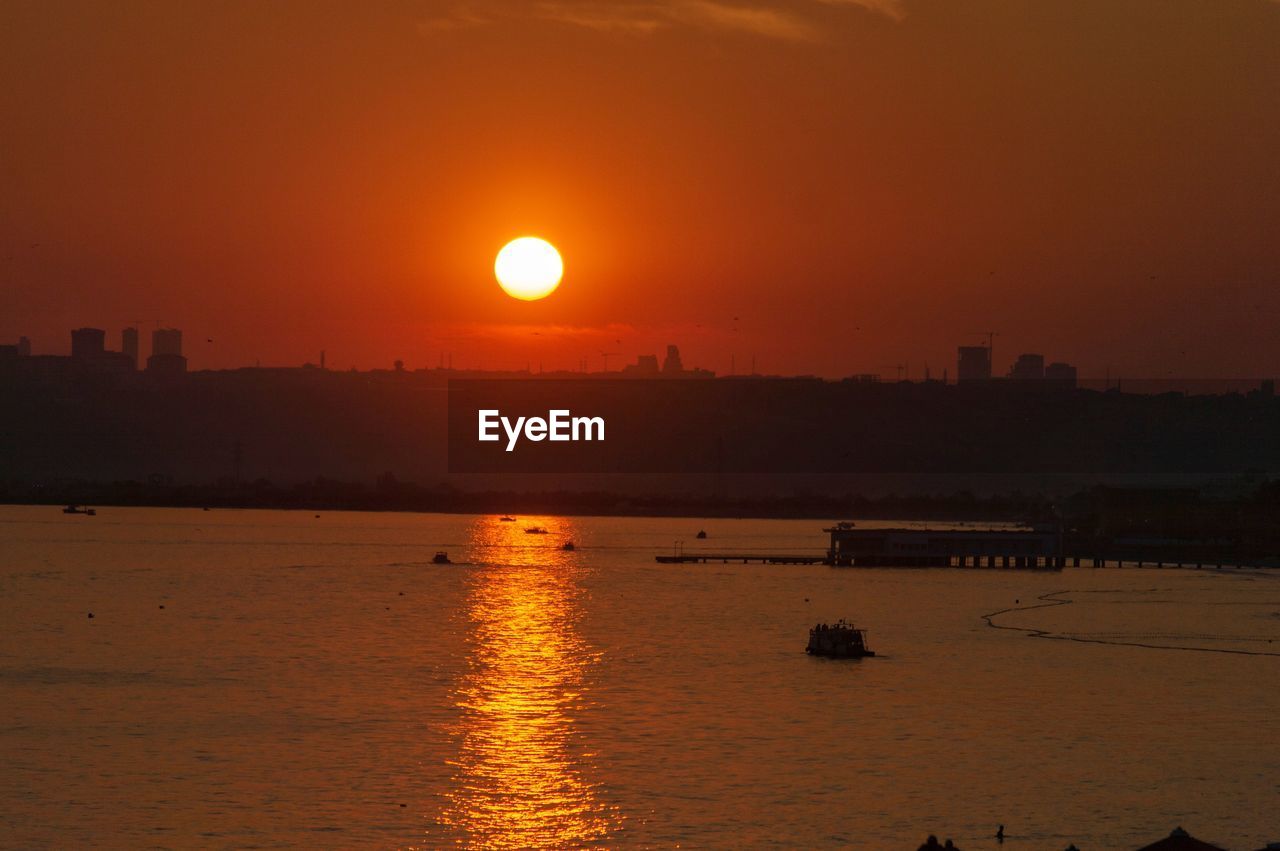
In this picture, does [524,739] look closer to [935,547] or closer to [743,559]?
[743,559]

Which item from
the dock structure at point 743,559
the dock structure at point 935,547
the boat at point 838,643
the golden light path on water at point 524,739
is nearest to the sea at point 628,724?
the golden light path on water at point 524,739

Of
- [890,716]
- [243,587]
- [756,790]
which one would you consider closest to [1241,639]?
[890,716]

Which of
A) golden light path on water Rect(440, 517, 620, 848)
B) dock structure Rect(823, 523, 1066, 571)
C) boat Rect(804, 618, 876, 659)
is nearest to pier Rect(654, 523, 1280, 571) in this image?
dock structure Rect(823, 523, 1066, 571)

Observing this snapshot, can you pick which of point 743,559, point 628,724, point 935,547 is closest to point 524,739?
point 628,724

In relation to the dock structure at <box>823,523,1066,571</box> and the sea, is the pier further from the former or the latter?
the sea

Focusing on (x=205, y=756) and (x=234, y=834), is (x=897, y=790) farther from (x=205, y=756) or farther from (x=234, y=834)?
(x=205, y=756)
